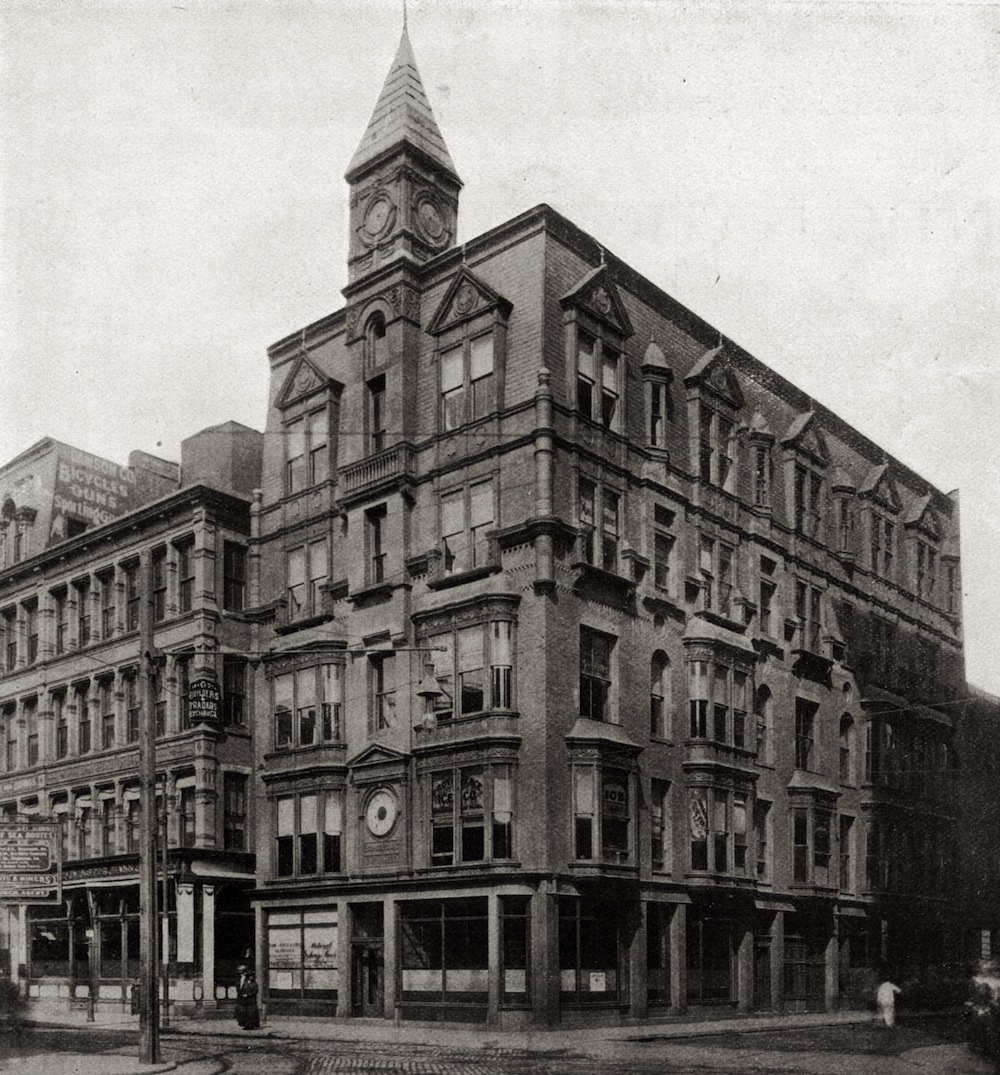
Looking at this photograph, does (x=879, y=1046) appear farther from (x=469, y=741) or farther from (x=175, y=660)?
(x=175, y=660)

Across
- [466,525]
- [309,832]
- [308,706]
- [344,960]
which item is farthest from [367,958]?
[466,525]

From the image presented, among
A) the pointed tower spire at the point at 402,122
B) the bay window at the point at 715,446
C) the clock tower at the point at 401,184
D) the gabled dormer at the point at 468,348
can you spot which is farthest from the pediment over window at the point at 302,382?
the bay window at the point at 715,446

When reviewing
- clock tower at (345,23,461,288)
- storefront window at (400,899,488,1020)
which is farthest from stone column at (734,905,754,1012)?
clock tower at (345,23,461,288)

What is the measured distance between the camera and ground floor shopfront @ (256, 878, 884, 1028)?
30688 mm

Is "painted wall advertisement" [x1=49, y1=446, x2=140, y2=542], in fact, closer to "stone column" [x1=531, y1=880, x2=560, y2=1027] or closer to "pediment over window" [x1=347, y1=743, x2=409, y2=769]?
"pediment over window" [x1=347, y1=743, x2=409, y2=769]

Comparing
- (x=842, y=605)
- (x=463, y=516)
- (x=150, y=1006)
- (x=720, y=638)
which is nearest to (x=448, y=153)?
(x=463, y=516)

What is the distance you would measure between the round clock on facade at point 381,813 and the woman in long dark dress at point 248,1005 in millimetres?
4924

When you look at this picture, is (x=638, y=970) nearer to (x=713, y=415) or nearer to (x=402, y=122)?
(x=713, y=415)

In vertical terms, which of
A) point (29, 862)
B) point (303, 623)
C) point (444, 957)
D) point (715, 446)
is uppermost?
point (715, 446)

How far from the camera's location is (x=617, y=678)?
3403cm

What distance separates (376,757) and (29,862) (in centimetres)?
959

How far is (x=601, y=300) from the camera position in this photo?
3525 centimetres

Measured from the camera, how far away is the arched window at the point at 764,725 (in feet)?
131

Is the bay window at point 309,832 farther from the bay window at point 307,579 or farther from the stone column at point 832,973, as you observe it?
the stone column at point 832,973
